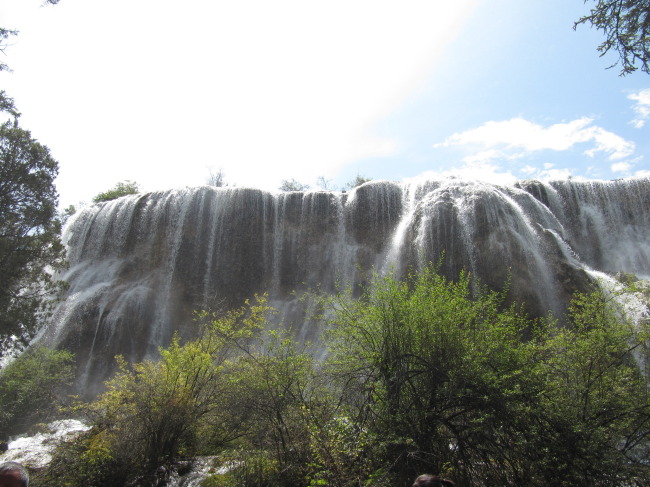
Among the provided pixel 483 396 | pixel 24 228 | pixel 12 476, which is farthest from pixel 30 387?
pixel 483 396

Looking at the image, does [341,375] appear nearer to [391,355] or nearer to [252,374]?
[391,355]

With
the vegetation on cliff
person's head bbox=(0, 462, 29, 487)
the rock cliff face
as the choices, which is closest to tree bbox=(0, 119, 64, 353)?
the rock cliff face

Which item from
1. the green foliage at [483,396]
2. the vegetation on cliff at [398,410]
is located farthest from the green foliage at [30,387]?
the green foliage at [483,396]

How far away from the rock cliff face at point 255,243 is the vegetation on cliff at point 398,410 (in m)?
11.0

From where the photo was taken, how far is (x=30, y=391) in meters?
16.2

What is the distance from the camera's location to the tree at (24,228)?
16.3 m

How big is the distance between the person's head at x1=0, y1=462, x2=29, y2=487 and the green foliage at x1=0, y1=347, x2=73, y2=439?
1376cm

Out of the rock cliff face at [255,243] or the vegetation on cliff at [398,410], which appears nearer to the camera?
the vegetation on cliff at [398,410]

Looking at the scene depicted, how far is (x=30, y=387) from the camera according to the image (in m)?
16.2

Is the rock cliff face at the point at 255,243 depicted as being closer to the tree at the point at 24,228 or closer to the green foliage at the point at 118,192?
the tree at the point at 24,228

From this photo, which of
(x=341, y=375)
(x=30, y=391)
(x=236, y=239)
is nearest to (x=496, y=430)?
(x=341, y=375)

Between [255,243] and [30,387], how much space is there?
37.2ft

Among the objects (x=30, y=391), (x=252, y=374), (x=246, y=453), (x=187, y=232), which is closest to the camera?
(x=246, y=453)

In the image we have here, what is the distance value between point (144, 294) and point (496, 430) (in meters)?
19.4
